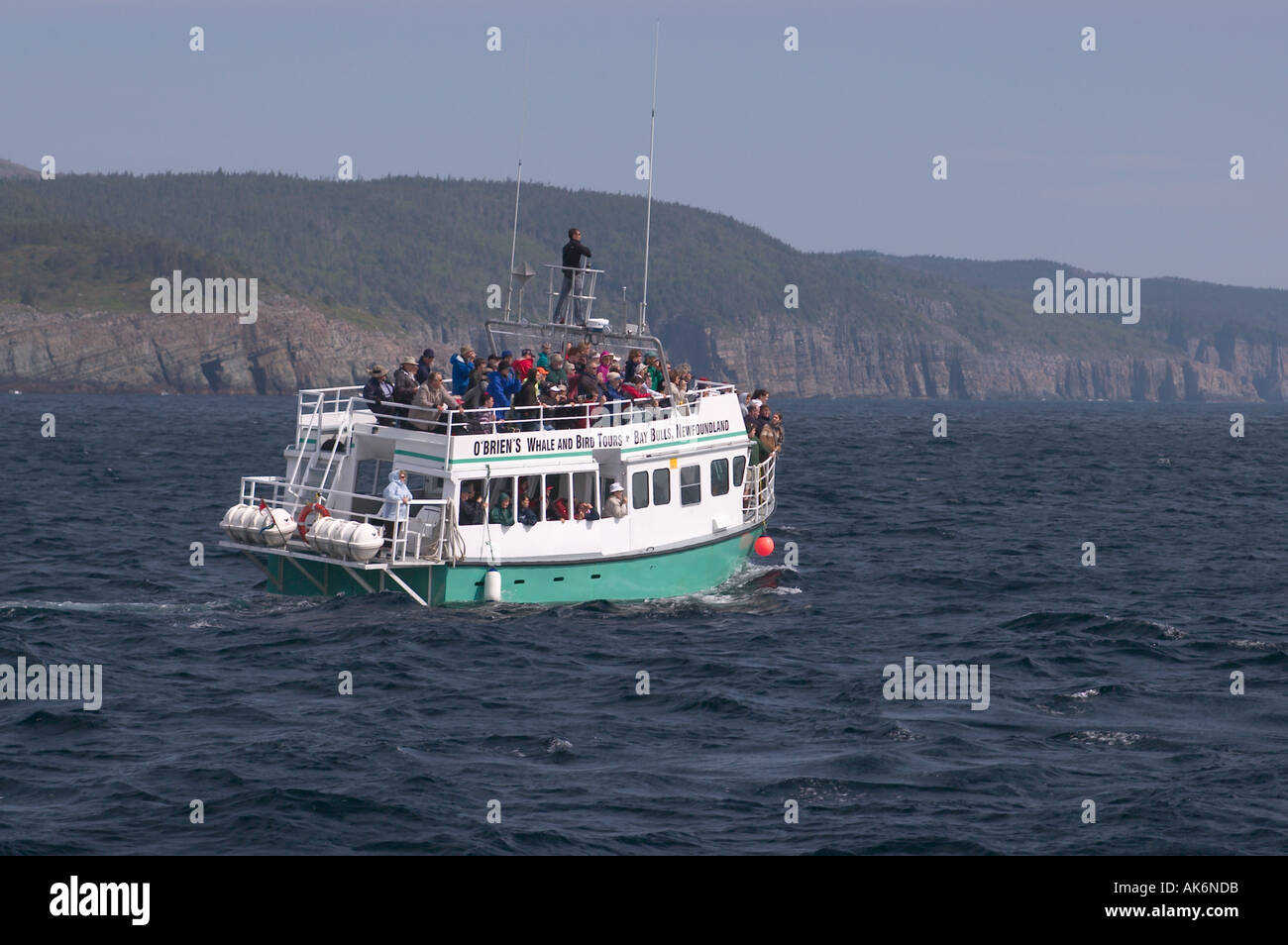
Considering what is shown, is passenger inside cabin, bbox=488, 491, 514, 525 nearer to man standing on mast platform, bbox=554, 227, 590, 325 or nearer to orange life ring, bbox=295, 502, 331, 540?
orange life ring, bbox=295, 502, 331, 540

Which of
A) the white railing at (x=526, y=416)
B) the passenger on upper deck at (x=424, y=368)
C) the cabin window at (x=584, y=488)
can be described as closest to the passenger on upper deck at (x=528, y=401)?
the white railing at (x=526, y=416)

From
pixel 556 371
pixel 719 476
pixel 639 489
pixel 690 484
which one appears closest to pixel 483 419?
pixel 556 371

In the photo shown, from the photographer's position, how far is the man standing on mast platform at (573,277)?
29688 millimetres

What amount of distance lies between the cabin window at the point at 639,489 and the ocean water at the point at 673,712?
195 cm

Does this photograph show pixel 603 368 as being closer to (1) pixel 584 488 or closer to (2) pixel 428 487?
(1) pixel 584 488

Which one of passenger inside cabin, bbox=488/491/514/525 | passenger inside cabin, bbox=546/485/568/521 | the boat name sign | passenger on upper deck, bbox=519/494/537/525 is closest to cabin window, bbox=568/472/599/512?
passenger inside cabin, bbox=546/485/568/521

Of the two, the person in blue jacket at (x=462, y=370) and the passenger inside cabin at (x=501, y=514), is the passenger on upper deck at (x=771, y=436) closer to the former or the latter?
the person in blue jacket at (x=462, y=370)

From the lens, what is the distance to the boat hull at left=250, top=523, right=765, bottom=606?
25672 millimetres

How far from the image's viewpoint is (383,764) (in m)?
18.1

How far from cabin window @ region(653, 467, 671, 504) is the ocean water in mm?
2016

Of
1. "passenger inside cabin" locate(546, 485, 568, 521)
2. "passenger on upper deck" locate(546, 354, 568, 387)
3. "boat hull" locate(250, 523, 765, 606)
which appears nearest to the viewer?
"boat hull" locate(250, 523, 765, 606)

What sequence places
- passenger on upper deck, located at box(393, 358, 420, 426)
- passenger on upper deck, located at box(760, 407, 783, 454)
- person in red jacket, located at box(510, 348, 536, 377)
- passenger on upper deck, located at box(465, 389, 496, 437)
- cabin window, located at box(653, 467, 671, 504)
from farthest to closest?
1. passenger on upper deck, located at box(760, 407, 783, 454)
2. cabin window, located at box(653, 467, 671, 504)
3. person in red jacket, located at box(510, 348, 536, 377)
4. passenger on upper deck, located at box(393, 358, 420, 426)
5. passenger on upper deck, located at box(465, 389, 496, 437)
